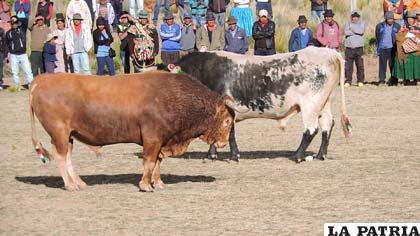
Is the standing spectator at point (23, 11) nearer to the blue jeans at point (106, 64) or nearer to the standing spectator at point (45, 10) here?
the standing spectator at point (45, 10)

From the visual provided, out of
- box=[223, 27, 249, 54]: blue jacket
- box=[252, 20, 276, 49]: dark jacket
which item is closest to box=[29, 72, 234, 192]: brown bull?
box=[223, 27, 249, 54]: blue jacket

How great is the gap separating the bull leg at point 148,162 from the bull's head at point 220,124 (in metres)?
0.69

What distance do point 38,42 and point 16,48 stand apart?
1.70 feet

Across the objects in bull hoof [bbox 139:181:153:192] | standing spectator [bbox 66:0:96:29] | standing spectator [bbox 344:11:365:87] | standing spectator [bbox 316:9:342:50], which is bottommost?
standing spectator [bbox 344:11:365:87]

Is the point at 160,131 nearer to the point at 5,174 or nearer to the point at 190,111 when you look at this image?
the point at 190,111

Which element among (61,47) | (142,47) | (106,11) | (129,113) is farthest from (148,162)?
(106,11)

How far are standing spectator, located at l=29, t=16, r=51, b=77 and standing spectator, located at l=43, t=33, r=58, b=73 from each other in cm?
13

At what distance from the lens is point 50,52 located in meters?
25.7

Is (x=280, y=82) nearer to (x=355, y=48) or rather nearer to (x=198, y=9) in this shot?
(x=355, y=48)

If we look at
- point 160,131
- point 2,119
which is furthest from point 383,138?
point 2,119

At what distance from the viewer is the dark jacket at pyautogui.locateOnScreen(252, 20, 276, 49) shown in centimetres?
2412

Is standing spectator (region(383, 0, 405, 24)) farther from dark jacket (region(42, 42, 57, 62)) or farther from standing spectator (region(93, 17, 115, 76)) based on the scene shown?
dark jacket (region(42, 42, 57, 62))

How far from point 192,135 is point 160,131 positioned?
50cm

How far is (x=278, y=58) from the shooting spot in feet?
51.5
